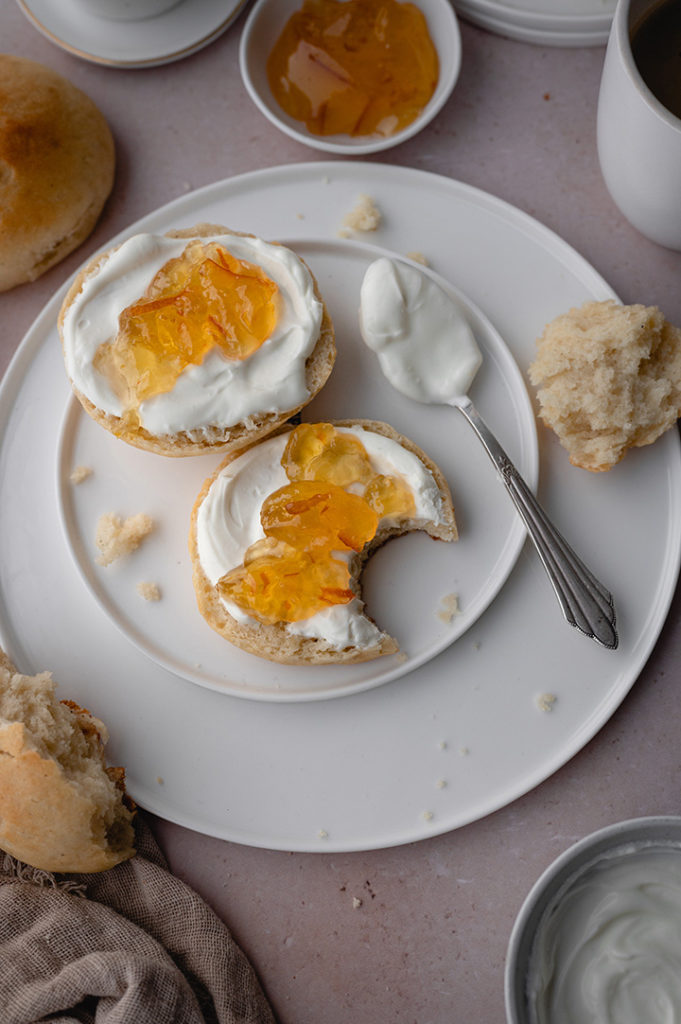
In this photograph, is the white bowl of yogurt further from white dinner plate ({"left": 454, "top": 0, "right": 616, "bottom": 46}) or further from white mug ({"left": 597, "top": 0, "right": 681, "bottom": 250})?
white dinner plate ({"left": 454, "top": 0, "right": 616, "bottom": 46})

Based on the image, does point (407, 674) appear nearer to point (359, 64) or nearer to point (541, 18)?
point (359, 64)

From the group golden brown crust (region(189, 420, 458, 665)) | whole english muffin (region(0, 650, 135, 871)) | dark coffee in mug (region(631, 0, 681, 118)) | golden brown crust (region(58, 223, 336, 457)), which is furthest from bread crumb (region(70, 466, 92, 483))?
dark coffee in mug (region(631, 0, 681, 118))

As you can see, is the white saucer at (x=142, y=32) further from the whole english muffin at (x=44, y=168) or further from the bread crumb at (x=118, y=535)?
the bread crumb at (x=118, y=535)

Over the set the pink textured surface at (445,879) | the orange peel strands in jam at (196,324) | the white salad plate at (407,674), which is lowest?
the pink textured surface at (445,879)

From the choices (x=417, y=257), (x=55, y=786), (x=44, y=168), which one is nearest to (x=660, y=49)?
(x=417, y=257)

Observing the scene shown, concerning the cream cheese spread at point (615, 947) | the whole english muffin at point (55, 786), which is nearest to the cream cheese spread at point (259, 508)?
the whole english muffin at point (55, 786)
